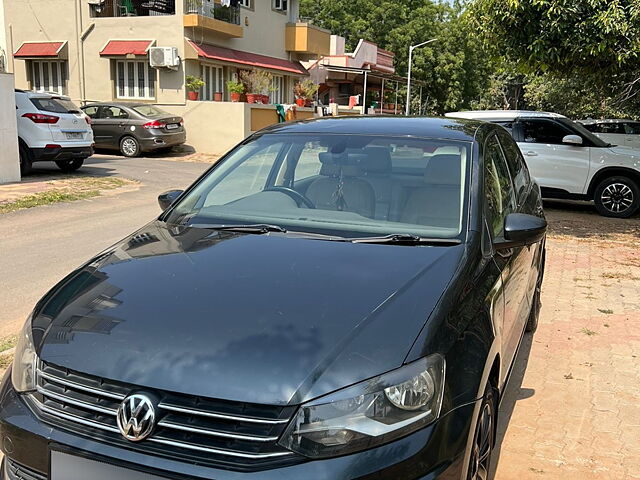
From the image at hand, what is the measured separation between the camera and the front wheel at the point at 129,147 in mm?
19188

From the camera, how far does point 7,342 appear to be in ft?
15.2

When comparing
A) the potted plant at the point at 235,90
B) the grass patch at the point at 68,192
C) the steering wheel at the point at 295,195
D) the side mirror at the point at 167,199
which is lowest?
the grass patch at the point at 68,192

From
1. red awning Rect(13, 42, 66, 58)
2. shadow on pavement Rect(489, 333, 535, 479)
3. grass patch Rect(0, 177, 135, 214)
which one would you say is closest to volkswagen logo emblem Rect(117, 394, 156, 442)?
shadow on pavement Rect(489, 333, 535, 479)

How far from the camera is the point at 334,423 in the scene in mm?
1993

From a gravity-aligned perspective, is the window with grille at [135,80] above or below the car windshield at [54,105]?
above

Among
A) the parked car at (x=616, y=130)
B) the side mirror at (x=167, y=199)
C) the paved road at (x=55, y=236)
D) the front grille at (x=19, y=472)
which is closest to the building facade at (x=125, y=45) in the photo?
the paved road at (x=55, y=236)

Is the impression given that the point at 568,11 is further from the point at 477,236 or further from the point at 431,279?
the point at 431,279

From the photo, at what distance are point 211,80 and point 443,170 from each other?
21.6 m

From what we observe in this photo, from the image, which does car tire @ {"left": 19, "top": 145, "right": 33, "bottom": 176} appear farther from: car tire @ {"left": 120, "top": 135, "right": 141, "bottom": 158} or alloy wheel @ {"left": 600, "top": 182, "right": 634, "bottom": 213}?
alloy wheel @ {"left": 600, "top": 182, "right": 634, "bottom": 213}

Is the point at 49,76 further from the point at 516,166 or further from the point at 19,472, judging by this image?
the point at 19,472

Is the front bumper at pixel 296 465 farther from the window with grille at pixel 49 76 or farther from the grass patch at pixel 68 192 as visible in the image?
the window with grille at pixel 49 76

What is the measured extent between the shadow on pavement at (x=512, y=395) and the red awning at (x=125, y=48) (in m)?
19.6

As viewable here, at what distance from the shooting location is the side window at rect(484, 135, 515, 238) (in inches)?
132

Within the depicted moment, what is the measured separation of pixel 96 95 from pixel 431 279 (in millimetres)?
22842
